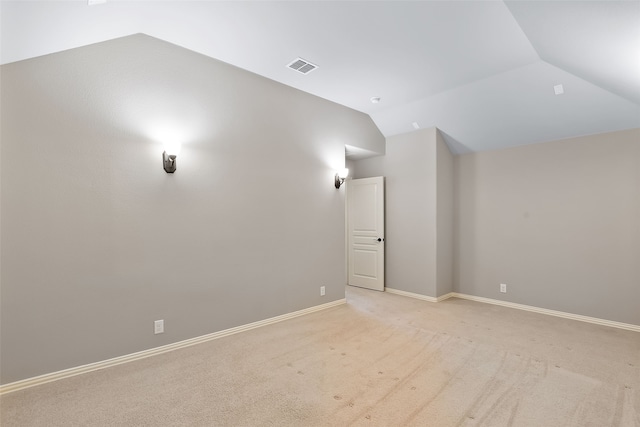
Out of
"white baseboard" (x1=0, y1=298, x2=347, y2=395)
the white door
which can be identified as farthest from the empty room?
the white door

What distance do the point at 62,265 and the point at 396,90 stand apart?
4.16 m

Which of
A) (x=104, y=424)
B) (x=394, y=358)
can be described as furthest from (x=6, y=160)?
(x=394, y=358)

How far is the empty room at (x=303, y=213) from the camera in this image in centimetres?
238

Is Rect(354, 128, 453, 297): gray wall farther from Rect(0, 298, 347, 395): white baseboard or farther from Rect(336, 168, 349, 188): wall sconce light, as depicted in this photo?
Rect(0, 298, 347, 395): white baseboard

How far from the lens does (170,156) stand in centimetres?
315

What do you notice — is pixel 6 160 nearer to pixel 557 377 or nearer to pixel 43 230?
pixel 43 230

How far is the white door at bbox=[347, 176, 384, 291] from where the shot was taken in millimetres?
5699

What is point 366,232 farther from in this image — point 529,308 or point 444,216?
point 529,308

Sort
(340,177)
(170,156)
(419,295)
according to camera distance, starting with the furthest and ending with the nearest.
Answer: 1. (419,295)
2. (340,177)
3. (170,156)

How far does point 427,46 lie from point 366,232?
3.39 m

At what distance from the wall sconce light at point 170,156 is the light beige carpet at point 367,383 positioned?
1.82 m

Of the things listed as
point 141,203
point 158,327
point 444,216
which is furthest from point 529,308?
point 141,203

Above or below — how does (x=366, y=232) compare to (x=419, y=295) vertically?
above

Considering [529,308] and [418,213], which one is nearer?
[529,308]
